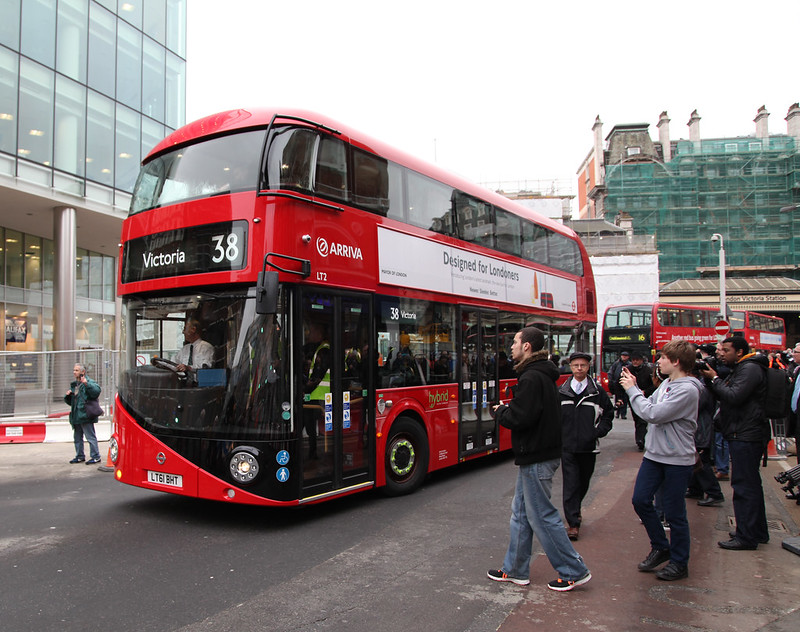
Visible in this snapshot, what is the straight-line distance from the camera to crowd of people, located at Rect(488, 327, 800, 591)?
4492mm

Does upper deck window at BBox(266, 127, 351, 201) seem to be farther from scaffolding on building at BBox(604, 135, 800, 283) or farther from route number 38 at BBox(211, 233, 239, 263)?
scaffolding on building at BBox(604, 135, 800, 283)

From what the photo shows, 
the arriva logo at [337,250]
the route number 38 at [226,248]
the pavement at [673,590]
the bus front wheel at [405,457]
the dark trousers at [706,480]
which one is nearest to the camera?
the pavement at [673,590]

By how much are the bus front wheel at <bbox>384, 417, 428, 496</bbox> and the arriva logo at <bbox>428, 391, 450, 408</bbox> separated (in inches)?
16.8

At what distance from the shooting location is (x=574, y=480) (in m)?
6.02

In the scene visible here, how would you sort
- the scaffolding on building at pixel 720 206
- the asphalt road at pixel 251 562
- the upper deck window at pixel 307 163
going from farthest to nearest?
the scaffolding on building at pixel 720 206, the upper deck window at pixel 307 163, the asphalt road at pixel 251 562

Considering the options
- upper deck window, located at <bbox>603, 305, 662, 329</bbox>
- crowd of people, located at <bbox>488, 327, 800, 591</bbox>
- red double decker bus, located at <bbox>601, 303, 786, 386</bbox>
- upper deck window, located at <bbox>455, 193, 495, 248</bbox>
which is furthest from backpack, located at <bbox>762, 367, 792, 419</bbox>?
upper deck window, located at <bbox>603, 305, 662, 329</bbox>

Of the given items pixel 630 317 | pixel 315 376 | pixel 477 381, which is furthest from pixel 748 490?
pixel 630 317

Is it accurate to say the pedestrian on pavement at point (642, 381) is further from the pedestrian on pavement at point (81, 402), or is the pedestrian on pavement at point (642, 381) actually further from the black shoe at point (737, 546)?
the pedestrian on pavement at point (81, 402)

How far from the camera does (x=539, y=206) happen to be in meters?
51.7

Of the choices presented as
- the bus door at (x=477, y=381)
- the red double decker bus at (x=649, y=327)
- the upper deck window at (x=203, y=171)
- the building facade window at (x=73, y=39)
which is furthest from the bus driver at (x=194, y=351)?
the red double decker bus at (x=649, y=327)

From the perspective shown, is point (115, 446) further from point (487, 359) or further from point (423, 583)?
point (487, 359)

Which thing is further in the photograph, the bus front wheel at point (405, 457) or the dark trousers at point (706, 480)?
the bus front wheel at point (405, 457)

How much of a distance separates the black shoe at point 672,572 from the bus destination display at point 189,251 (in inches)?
178

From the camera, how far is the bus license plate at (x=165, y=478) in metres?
6.26
